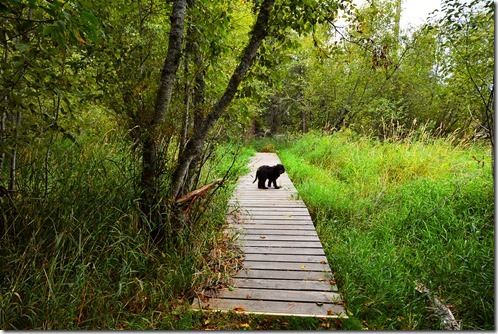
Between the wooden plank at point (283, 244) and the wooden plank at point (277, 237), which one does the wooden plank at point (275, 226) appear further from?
the wooden plank at point (283, 244)

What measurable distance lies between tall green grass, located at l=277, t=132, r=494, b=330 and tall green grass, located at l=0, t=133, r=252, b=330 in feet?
4.47

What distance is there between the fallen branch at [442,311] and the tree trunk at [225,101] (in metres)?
2.17

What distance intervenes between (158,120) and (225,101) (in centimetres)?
55

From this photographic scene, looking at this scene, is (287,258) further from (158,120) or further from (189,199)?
(158,120)

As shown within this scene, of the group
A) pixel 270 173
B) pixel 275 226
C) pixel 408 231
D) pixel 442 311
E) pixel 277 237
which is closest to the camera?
pixel 442 311

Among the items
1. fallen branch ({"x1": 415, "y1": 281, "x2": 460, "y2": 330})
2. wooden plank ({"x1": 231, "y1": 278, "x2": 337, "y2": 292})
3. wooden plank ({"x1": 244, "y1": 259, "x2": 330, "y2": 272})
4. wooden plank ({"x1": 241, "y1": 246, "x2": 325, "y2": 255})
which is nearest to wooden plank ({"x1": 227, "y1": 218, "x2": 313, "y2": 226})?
wooden plank ({"x1": 241, "y1": 246, "x2": 325, "y2": 255})

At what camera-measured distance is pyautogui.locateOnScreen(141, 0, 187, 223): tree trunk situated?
2.31 metres

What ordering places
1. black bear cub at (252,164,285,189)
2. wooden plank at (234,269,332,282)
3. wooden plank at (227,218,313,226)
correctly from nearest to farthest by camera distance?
wooden plank at (234,269,332,282), wooden plank at (227,218,313,226), black bear cub at (252,164,285,189)

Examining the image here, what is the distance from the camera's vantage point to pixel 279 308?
6.89ft

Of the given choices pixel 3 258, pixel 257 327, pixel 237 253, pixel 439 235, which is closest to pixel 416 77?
pixel 439 235

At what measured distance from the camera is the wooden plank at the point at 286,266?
8.74 feet

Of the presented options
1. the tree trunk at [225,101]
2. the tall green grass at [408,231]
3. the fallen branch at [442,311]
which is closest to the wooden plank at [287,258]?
the tall green grass at [408,231]

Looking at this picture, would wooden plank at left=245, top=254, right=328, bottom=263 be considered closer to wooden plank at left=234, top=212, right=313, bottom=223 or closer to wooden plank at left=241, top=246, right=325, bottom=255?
wooden plank at left=241, top=246, right=325, bottom=255

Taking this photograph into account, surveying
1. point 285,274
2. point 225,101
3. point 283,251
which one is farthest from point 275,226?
point 225,101
